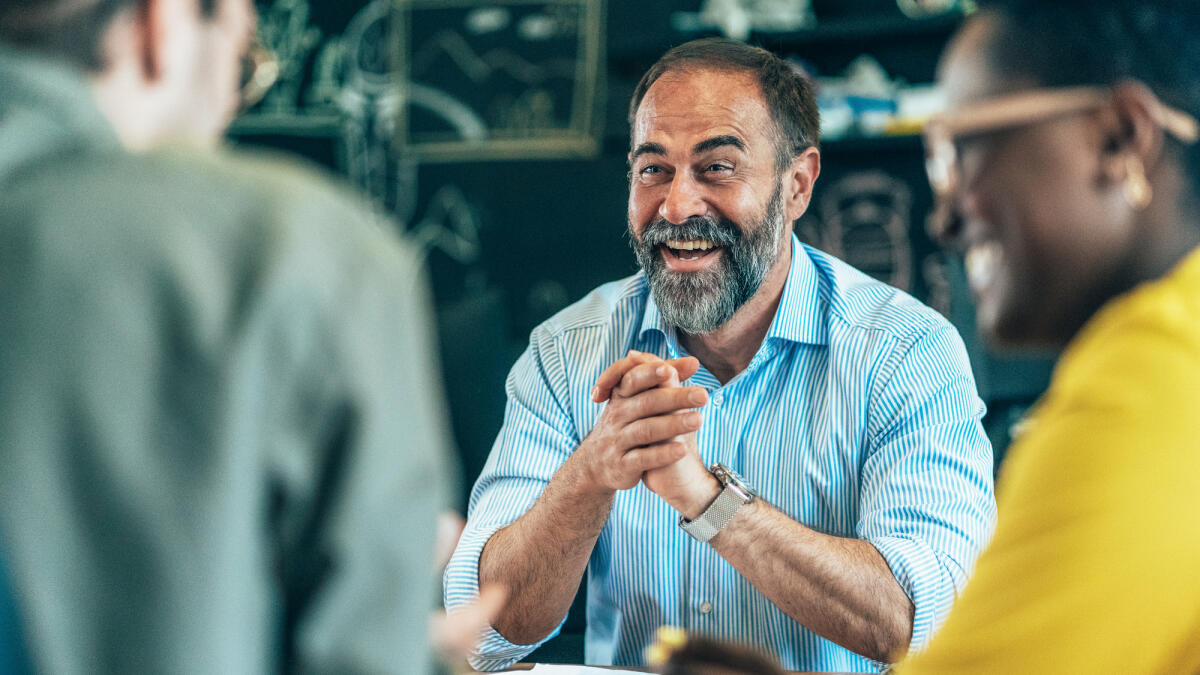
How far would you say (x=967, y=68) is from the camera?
2.85 feet

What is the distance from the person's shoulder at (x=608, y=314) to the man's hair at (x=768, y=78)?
0.30 m

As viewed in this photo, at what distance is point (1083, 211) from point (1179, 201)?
0.08 m

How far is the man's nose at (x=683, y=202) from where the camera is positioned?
5.82 ft

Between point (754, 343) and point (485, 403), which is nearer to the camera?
point (754, 343)

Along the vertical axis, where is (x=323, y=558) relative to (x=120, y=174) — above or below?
below

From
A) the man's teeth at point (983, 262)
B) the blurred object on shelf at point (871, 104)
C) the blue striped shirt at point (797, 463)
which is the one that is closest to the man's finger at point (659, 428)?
the blue striped shirt at point (797, 463)

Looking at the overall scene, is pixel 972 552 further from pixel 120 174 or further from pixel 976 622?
pixel 120 174

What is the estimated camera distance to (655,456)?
1425 mm

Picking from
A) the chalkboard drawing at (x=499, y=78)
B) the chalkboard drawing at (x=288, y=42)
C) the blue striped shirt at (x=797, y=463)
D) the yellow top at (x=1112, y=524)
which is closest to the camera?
the yellow top at (x=1112, y=524)

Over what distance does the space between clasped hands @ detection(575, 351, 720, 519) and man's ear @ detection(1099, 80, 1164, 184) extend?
68 centimetres

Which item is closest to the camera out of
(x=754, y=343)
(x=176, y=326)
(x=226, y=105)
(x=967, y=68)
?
(x=176, y=326)

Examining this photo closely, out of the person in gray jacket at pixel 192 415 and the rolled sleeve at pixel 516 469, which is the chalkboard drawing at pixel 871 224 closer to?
the rolled sleeve at pixel 516 469

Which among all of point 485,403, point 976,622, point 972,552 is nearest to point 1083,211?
point 976,622

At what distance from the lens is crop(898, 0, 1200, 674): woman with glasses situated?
0.70 m
